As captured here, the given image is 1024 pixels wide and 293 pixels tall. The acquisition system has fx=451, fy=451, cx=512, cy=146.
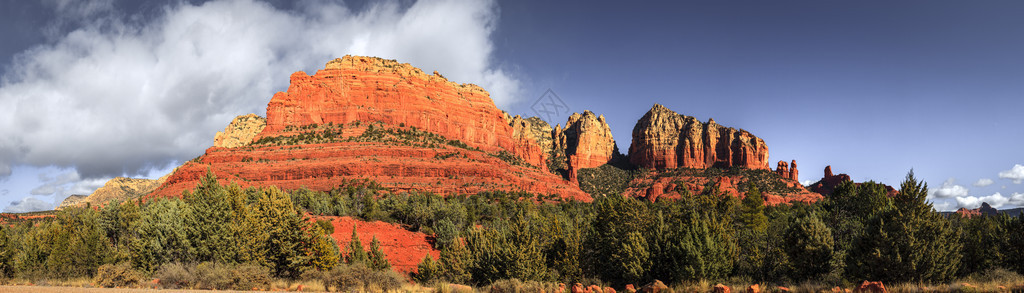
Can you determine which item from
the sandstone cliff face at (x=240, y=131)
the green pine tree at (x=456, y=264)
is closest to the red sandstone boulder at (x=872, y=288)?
the green pine tree at (x=456, y=264)

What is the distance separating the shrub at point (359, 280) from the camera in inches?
813

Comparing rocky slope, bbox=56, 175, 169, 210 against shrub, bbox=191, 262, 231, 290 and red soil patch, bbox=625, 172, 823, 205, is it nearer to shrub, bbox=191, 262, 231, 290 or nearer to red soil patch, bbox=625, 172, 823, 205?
red soil patch, bbox=625, 172, 823, 205

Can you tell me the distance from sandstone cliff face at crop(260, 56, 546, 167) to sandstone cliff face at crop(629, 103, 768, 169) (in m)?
56.2

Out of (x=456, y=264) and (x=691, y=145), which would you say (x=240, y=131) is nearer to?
(x=691, y=145)

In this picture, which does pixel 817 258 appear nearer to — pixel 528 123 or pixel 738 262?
pixel 738 262

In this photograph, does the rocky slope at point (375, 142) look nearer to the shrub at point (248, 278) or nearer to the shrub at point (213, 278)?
the shrub at point (213, 278)

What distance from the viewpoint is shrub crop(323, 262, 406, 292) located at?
20.6 metres

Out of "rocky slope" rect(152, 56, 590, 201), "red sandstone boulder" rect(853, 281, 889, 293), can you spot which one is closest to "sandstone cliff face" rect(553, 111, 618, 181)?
"rocky slope" rect(152, 56, 590, 201)

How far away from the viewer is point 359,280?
827 inches

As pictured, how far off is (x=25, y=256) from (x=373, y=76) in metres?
91.6

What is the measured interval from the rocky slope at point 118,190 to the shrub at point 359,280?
152680 mm

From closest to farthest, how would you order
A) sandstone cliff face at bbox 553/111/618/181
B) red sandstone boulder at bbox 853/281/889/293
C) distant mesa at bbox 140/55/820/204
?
red sandstone boulder at bbox 853/281/889/293
distant mesa at bbox 140/55/820/204
sandstone cliff face at bbox 553/111/618/181

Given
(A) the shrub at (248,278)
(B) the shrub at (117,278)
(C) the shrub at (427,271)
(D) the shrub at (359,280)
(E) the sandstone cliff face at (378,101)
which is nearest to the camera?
(A) the shrub at (248,278)

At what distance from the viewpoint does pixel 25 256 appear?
2798 centimetres
